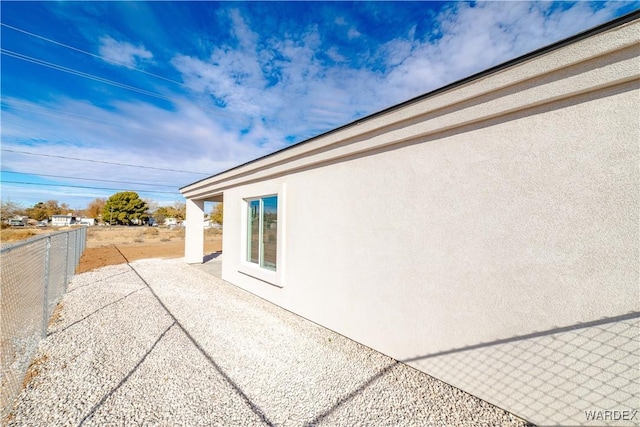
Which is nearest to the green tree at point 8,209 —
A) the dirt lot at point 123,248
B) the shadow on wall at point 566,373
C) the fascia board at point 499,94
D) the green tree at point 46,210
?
the green tree at point 46,210

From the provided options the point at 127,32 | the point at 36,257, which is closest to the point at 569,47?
the point at 36,257

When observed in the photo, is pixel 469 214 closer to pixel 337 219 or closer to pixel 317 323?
pixel 337 219

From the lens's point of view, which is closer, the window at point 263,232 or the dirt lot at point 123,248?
the window at point 263,232

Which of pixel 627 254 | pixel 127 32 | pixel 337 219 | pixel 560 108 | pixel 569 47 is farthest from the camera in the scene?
pixel 127 32

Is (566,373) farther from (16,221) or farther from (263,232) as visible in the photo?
(16,221)

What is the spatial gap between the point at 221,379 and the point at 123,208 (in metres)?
58.1

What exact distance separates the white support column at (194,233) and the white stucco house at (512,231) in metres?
8.80

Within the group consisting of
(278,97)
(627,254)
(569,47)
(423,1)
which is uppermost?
(278,97)

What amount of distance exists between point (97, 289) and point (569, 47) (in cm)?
971

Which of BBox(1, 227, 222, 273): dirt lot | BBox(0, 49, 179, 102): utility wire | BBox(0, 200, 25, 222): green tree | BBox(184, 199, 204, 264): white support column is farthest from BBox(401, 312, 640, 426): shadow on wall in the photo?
BBox(0, 200, 25, 222): green tree

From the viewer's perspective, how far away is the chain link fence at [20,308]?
275cm

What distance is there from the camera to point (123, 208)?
48062 mm

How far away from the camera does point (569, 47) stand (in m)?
2.03

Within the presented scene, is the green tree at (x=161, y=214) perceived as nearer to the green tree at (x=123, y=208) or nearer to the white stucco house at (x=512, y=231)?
the green tree at (x=123, y=208)
